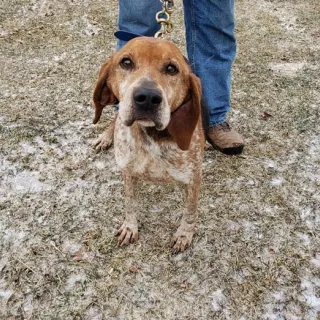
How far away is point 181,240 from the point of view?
331 cm

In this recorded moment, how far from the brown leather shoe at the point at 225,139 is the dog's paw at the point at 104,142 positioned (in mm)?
1076

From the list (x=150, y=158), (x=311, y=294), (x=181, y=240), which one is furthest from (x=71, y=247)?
(x=311, y=294)

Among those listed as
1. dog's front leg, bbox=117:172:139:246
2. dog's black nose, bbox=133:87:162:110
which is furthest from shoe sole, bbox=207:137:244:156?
dog's black nose, bbox=133:87:162:110

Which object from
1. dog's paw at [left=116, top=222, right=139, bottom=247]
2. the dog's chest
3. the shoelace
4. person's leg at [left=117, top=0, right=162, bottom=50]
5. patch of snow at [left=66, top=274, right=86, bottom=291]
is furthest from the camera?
the shoelace

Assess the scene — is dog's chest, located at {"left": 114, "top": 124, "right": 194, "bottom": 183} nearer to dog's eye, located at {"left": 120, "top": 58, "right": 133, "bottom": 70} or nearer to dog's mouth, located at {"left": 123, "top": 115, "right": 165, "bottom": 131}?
dog's mouth, located at {"left": 123, "top": 115, "right": 165, "bottom": 131}

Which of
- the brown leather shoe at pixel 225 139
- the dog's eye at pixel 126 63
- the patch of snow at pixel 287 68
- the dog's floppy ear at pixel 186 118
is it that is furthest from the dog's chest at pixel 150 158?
the patch of snow at pixel 287 68

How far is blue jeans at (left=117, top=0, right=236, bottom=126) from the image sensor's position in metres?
3.62

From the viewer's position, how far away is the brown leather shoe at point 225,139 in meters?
4.20

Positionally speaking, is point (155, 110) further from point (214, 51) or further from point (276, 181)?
point (276, 181)

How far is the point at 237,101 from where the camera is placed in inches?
201

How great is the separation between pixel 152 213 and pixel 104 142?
103 cm

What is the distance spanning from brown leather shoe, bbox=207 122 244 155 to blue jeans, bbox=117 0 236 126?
89mm

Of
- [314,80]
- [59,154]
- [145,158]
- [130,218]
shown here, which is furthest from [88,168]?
[314,80]

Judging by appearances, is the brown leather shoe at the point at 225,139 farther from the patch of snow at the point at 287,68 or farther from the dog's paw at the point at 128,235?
the patch of snow at the point at 287,68
